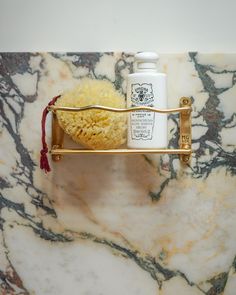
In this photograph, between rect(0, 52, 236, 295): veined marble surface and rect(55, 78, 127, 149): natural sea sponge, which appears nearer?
rect(55, 78, 127, 149): natural sea sponge

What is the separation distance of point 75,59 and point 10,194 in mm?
305

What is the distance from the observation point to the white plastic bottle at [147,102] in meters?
0.75

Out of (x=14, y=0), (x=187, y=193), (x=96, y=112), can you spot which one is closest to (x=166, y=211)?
(x=187, y=193)

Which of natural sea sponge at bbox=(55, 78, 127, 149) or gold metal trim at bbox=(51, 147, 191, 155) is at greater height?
natural sea sponge at bbox=(55, 78, 127, 149)

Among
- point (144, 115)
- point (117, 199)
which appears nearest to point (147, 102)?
point (144, 115)

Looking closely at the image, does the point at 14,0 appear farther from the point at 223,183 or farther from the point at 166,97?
the point at 223,183

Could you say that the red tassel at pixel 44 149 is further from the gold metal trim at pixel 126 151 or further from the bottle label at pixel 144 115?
the bottle label at pixel 144 115

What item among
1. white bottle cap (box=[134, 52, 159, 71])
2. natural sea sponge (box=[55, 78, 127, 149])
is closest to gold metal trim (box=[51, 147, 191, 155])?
natural sea sponge (box=[55, 78, 127, 149])

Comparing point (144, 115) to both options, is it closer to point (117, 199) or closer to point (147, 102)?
point (147, 102)

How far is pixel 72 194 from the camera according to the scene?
85cm

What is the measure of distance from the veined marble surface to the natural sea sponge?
8 cm

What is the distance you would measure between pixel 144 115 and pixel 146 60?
0.10 metres

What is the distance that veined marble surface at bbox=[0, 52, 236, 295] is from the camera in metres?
0.84

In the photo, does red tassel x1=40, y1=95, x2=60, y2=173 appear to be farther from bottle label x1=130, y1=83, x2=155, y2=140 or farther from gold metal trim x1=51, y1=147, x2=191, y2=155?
bottle label x1=130, y1=83, x2=155, y2=140
